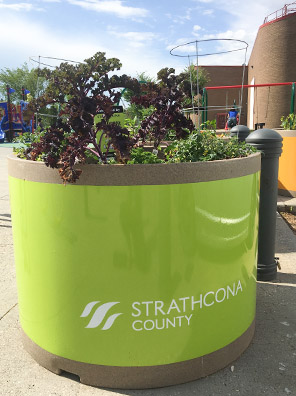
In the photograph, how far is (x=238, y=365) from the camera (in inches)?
114

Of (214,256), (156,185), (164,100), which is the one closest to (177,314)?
(214,256)

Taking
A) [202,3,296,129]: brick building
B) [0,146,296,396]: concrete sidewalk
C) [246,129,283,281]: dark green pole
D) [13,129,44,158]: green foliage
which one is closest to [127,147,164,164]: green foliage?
[13,129,44,158]: green foliage

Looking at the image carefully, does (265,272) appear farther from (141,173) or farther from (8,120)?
(8,120)

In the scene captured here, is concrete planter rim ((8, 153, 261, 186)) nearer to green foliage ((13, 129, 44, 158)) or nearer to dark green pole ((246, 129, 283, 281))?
green foliage ((13, 129, 44, 158))

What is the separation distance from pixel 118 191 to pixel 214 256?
799 millimetres

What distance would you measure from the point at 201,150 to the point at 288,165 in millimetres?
6204

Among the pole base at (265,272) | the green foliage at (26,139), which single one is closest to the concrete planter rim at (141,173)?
the green foliage at (26,139)

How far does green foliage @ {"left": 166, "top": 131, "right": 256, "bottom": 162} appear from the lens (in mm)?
2758

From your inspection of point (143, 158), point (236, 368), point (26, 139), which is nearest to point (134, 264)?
point (143, 158)

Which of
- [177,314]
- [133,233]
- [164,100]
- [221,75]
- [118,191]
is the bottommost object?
[177,314]

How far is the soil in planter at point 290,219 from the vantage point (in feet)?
22.4

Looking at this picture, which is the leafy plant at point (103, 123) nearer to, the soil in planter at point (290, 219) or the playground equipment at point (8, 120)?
the soil in planter at point (290, 219)

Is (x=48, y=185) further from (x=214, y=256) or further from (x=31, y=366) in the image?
(x=31, y=366)

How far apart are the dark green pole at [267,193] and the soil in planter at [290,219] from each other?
2.34 m
